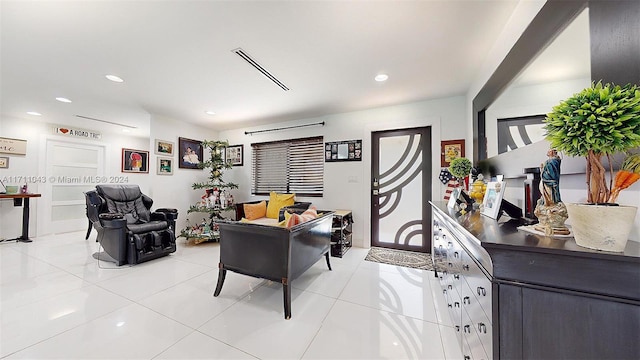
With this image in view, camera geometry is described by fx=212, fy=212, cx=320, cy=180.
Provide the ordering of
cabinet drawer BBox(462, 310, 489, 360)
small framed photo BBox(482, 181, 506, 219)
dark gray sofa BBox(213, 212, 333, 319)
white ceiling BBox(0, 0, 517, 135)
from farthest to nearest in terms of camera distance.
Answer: dark gray sofa BBox(213, 212, 333, 319)
white ceiling BBox(0, 0, 517, 135)
small framed photo BBox(482, 181, 506, 219)
cabinet drawer BBox(462, 310, 489, 360)

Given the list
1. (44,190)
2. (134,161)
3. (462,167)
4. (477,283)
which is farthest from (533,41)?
(44,190)

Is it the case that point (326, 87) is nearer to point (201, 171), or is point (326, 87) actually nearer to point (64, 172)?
point (201, 171)

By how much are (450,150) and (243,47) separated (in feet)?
10.0

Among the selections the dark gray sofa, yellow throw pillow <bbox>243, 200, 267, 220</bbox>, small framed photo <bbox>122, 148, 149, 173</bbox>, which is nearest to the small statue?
the dark gray sofa

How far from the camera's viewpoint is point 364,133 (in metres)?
3.74

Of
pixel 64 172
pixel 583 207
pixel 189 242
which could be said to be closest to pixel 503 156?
pixel 583 207

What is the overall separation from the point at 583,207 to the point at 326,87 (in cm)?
270

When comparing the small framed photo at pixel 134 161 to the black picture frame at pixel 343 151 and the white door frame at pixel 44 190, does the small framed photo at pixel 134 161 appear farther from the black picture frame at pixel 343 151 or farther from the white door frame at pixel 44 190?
the black picture frame at pixel 343 151

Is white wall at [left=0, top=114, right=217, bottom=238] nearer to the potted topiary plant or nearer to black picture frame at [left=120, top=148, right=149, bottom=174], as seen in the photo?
black picture frame at [left=120, top=148, right=149, bottom=174]

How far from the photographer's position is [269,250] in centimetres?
188

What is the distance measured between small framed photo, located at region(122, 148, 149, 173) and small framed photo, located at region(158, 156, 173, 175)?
269 cm

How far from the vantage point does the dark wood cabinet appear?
0.63 meters

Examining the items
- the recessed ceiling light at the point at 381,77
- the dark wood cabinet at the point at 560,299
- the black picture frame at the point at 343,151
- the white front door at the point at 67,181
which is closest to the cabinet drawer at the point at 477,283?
the dark wood cabinet at the point at 560,299

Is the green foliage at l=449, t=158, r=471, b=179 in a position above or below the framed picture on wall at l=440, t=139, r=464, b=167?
below
